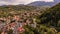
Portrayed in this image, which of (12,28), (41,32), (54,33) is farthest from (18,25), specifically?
(54,33)

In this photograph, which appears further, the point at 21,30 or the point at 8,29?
the point at 8,29

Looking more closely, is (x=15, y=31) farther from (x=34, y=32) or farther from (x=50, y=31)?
(x=50, y=31)

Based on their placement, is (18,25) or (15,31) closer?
(15,31)

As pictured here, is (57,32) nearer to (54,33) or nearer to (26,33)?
(54,33)

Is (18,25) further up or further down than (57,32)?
further up

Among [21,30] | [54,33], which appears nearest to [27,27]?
[21,30]

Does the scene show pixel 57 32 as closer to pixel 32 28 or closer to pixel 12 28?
pixel 32 28

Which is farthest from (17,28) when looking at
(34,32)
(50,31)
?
(50,31)

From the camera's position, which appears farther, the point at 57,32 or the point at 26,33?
the point at 57,32
